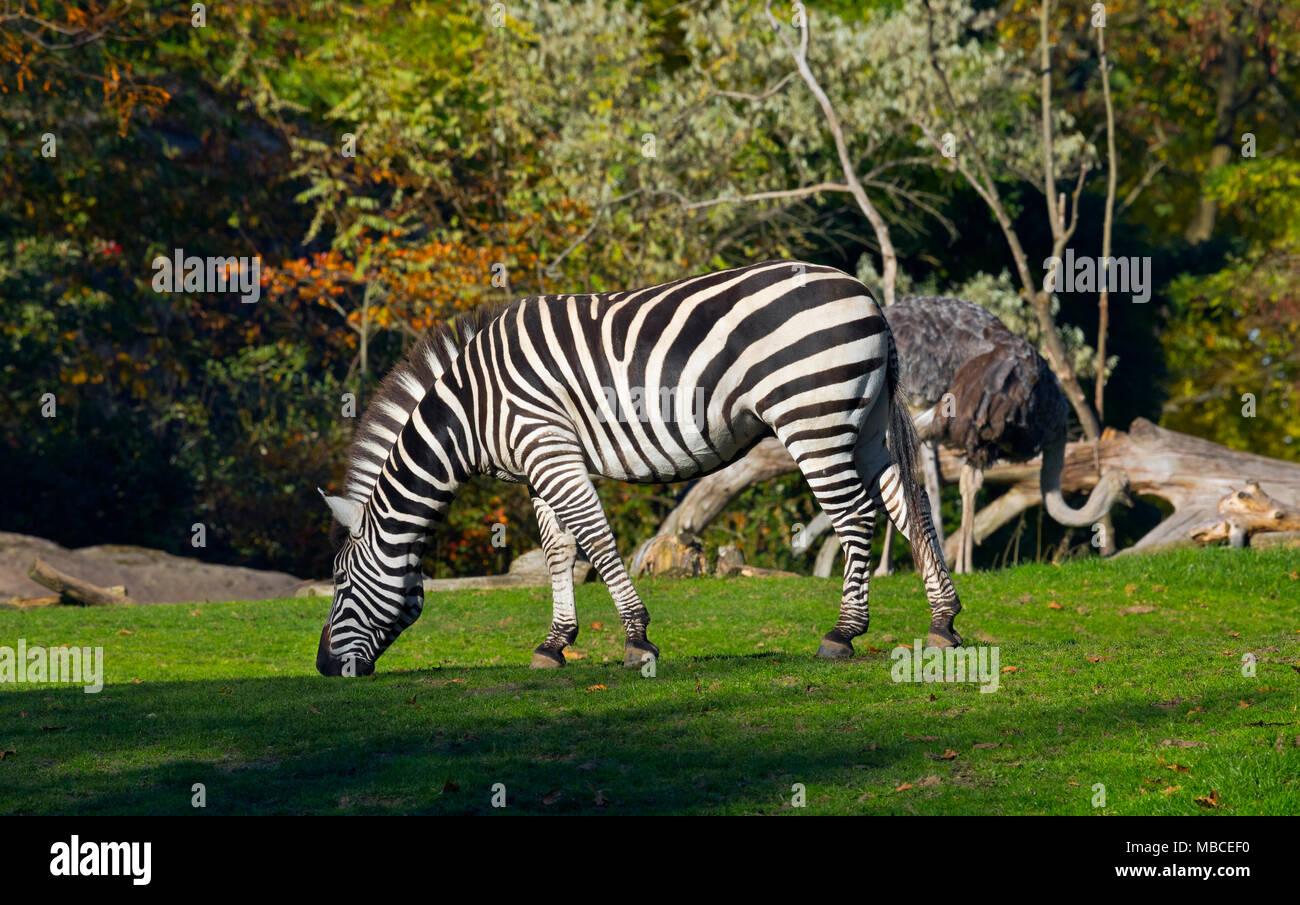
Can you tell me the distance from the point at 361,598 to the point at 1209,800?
19.9ft

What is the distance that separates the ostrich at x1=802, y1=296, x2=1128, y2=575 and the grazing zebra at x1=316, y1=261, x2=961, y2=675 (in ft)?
19.9

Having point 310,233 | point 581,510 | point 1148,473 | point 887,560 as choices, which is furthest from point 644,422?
point 310,233

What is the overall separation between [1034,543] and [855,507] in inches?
634

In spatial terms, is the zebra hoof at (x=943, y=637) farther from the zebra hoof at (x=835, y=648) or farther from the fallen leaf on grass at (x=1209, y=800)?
the fallen leaf on grass at (x=1209, y=800)

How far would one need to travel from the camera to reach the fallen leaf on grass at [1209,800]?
7.00m

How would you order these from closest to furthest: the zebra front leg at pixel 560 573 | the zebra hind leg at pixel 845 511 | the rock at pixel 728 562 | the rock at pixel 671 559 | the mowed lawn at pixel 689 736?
1. the mowed lawn at pixel 689 736
2. the zebra hind leg at pixel 845 511
3. the zebra front leg at pixel 560 573
4. the rock at pixel 671 559
5. the rock at pixel 728 562

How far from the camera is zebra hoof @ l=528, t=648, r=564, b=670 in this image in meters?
10.6

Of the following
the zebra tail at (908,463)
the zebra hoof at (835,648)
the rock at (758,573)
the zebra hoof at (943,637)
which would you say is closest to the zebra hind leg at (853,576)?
the zebra hoof at (835,648)

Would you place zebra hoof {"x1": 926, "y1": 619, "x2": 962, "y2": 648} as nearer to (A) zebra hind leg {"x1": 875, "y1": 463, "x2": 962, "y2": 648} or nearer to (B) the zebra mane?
(A) zebra hind leg {"x1": 875, "y1": 463, "x2": 962, "y2": 648}

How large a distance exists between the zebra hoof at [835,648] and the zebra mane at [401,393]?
3570 mm

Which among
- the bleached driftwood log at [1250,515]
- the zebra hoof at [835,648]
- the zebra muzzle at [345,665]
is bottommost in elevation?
the zebra muzzle at [345,665]

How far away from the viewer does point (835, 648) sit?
10391mm

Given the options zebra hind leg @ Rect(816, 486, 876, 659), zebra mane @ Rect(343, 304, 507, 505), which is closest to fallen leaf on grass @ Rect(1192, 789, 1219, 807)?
zebra hind leg @ Rect(816, 486, 876, 659)
